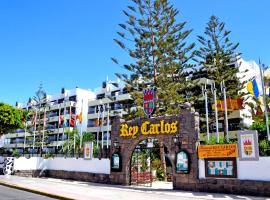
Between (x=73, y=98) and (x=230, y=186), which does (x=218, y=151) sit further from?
(x=73, y=98)

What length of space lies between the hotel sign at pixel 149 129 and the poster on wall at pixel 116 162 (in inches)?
53.5

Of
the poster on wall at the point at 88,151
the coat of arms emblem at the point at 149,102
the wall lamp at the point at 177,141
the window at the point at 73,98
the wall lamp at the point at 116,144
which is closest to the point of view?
the wall lamp at the point at 177,141

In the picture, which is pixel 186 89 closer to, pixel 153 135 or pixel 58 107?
pixel 153 135

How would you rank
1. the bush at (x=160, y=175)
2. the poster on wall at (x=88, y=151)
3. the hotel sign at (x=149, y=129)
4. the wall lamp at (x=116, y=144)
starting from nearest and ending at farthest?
the hotel sign at (x=149, y=129) → the wall lamp at (x=116, y=144) → the poster on wall at (x=88, y=151) → the bush at (x=160, y=175)

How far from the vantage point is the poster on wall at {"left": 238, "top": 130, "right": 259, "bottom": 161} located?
1326cm

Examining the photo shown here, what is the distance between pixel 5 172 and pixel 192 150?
1842cm

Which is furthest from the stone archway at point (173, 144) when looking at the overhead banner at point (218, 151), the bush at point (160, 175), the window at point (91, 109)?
the window at point (91, 109)

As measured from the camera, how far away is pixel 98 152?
68.2ft

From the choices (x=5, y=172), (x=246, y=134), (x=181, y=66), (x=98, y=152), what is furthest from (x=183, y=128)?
(x=5, y=172)

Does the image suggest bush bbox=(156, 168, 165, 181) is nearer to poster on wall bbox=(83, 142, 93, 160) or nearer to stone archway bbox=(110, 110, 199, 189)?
stone archway bbox=(110, 110, 199, 189)

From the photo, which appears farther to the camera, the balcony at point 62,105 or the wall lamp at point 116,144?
the balcony at point 62,105

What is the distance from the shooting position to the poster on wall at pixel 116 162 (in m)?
18.7

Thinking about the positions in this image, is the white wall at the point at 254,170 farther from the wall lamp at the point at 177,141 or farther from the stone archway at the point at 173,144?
the wall lamp at the point at 177,141

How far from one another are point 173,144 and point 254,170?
4.56 m
